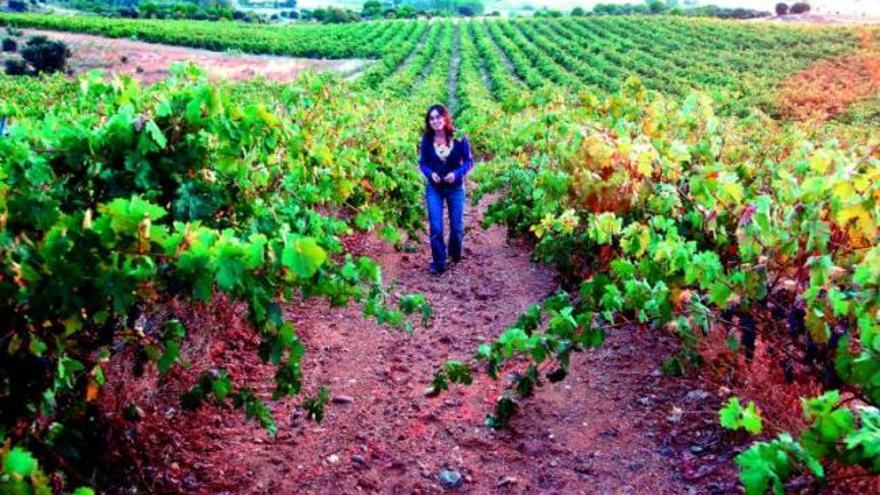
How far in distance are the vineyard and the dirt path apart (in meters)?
0.02

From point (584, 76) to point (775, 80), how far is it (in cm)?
809

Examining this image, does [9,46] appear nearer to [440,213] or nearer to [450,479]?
[440,213]

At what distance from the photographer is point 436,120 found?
7109 mm

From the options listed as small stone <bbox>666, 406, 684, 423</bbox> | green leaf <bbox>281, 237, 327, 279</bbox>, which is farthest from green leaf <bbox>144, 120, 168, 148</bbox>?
small stone <bbox>666, 406, 684, 423</bbox>

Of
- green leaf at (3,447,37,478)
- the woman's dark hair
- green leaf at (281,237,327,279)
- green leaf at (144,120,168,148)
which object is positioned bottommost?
the woman's dark hair

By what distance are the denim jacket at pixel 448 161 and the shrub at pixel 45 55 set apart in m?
35.4

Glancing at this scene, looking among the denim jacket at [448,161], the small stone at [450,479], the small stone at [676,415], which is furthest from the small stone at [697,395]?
the denim jacket at [448,161]

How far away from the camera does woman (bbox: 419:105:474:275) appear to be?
285 inches

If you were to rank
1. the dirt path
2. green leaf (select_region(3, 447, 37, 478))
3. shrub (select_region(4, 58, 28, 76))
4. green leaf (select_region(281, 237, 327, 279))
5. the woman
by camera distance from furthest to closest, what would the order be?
shrub (select_region(4, 58, 28, 76))
the woman
the dirt path
green leaf (select_region(281, 237, 327, 279))
green leaf (select_region(3, 447, 37, 478))

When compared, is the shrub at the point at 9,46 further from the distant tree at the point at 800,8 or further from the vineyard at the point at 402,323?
the distant tree at the point at 800,8

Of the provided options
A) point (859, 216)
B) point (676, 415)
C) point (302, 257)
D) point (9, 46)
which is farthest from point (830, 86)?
point (9, 46)

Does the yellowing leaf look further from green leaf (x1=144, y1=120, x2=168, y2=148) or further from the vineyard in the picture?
green leaf (x1=144, y1=120, x2=168, y2=148)

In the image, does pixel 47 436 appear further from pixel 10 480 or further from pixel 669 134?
pixel 669 134

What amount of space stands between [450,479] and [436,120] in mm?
4043
